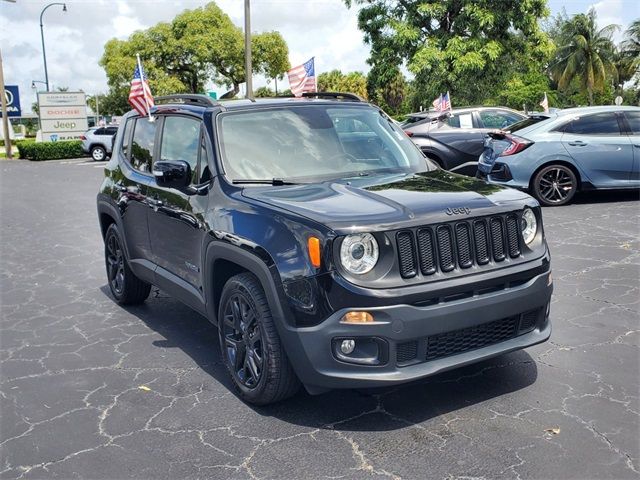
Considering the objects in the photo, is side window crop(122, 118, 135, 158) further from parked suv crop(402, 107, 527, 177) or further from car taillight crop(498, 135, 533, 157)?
parked suv crop(402, 107, 527, 177)

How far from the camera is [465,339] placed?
142 inches

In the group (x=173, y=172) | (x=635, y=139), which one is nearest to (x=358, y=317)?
(x=173, y=172)

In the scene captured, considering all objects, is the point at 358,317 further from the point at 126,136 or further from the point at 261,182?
the point at 126,136

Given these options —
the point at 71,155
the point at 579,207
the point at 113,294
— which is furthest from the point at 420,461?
the point at 71,155

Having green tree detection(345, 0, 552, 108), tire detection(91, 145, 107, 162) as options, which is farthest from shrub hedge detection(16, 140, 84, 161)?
green tree detection(345, 0, 552, 108)

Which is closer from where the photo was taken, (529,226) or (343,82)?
(529,226)

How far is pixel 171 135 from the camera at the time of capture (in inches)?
205

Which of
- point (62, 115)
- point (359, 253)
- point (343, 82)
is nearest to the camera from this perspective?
point (359, 253)

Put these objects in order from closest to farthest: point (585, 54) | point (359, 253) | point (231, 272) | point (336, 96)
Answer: point (359, 253) → point (231, 272) → point (336, 96) → point (585, 54)

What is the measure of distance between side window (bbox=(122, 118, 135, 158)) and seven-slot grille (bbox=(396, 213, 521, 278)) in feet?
11.4

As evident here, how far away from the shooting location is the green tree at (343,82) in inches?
3155

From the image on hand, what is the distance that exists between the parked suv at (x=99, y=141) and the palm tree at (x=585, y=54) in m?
40.8

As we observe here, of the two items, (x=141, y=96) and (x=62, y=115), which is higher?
(x=62, y=115)

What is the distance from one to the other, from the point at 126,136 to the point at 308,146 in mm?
2241
